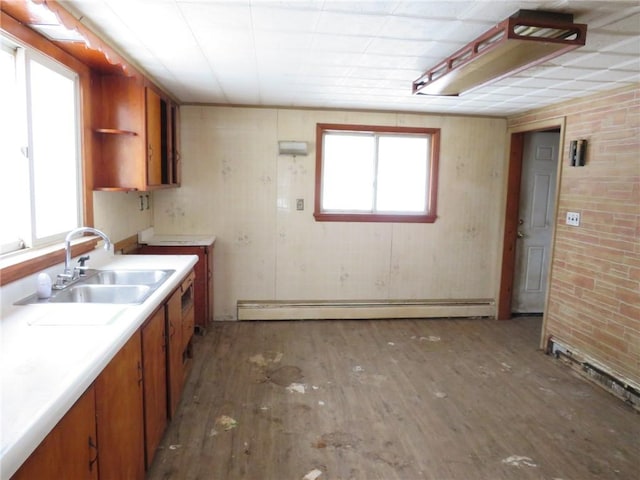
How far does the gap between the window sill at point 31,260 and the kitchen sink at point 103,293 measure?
18cm

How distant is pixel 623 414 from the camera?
2.89m

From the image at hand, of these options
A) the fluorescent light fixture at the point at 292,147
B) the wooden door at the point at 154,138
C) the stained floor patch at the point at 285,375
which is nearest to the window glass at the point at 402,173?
the fluorescent light fixture at the point at 292,147

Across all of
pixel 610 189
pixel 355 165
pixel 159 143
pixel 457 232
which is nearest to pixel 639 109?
pixel 610 189

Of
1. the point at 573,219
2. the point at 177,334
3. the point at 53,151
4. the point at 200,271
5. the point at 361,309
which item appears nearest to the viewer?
the point at 53,151

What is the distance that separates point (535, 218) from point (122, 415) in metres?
4.64

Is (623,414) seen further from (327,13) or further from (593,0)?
(327,13)

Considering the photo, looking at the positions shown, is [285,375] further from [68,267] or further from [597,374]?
[597,374]

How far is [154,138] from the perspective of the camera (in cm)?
330

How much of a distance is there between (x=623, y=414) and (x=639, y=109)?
213 cm

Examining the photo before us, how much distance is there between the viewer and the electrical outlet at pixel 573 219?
11.7 ft

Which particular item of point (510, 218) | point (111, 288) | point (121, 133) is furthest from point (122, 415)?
point (510, 218)

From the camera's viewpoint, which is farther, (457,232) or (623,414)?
(457,232)

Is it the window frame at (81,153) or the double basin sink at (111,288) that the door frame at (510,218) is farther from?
the window frame at (81,153)

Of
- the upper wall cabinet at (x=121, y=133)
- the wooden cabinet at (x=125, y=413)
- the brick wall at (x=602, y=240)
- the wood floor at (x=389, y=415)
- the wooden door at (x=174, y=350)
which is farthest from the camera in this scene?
the brick wall at (x=602, y=240)
